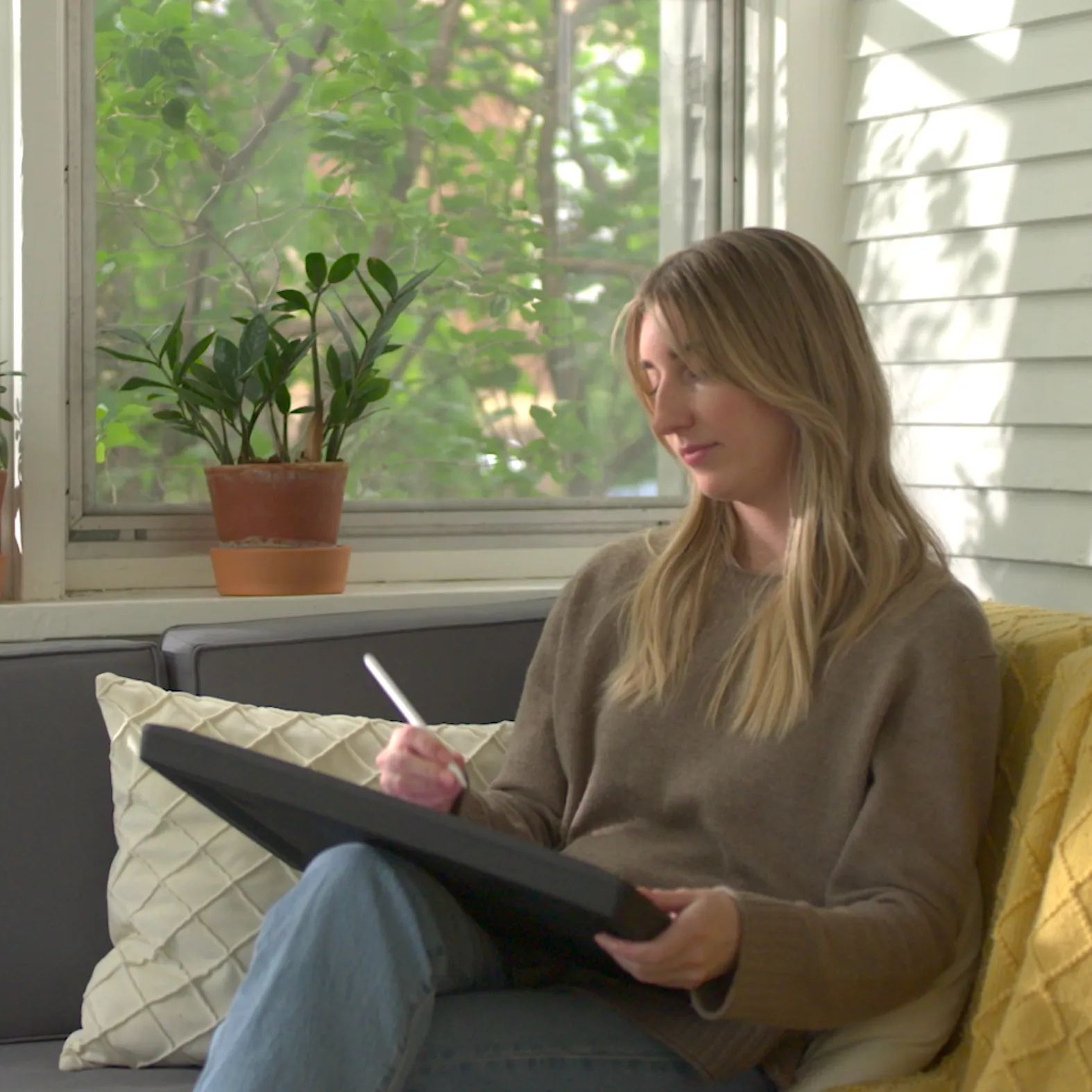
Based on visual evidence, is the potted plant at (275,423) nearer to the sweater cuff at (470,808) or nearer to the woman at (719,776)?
the woman at (719,776)

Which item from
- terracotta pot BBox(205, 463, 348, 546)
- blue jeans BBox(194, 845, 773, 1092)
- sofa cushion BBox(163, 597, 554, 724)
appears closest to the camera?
blue jeans BBox(194, 845, 773, 1092)

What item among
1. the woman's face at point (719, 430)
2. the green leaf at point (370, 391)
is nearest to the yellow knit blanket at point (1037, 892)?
the woman's face at point (719, 430)

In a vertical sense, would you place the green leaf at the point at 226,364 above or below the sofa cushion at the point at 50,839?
above

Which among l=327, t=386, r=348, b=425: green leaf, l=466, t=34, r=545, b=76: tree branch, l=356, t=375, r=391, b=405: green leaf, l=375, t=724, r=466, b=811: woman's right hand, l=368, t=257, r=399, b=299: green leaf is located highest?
l=466, t=34, r=545, b=76: tree branch

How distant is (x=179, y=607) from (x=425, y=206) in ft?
2.61

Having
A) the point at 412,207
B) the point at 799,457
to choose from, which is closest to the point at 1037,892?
the point at 799,457

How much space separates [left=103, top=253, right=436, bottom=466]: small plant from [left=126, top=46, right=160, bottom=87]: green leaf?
0.37 meters

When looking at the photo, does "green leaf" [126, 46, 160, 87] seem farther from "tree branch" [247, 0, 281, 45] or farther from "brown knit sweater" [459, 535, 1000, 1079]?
"brown knit sweater" [459, 535, 1000, 1079]

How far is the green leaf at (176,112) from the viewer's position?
2299mm

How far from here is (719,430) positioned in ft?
4.99

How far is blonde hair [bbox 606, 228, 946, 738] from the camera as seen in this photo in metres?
1.46

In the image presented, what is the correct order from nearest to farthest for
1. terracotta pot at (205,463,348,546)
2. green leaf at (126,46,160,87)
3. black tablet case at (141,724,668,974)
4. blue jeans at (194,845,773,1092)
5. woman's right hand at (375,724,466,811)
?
black tablet case at (141,724,668,974)
blue jeans at (194,845,773,1092)
woman's right hand at (375,724,466,811)
terracotta pot at (205,463,348,546)
green leaf at (126,46,160,87)

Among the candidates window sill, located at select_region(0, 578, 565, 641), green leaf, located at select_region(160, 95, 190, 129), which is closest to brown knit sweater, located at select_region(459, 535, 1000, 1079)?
window sill, located at select_region(0, 578, 565, 641)

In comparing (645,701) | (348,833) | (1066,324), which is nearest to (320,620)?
(645,701)
